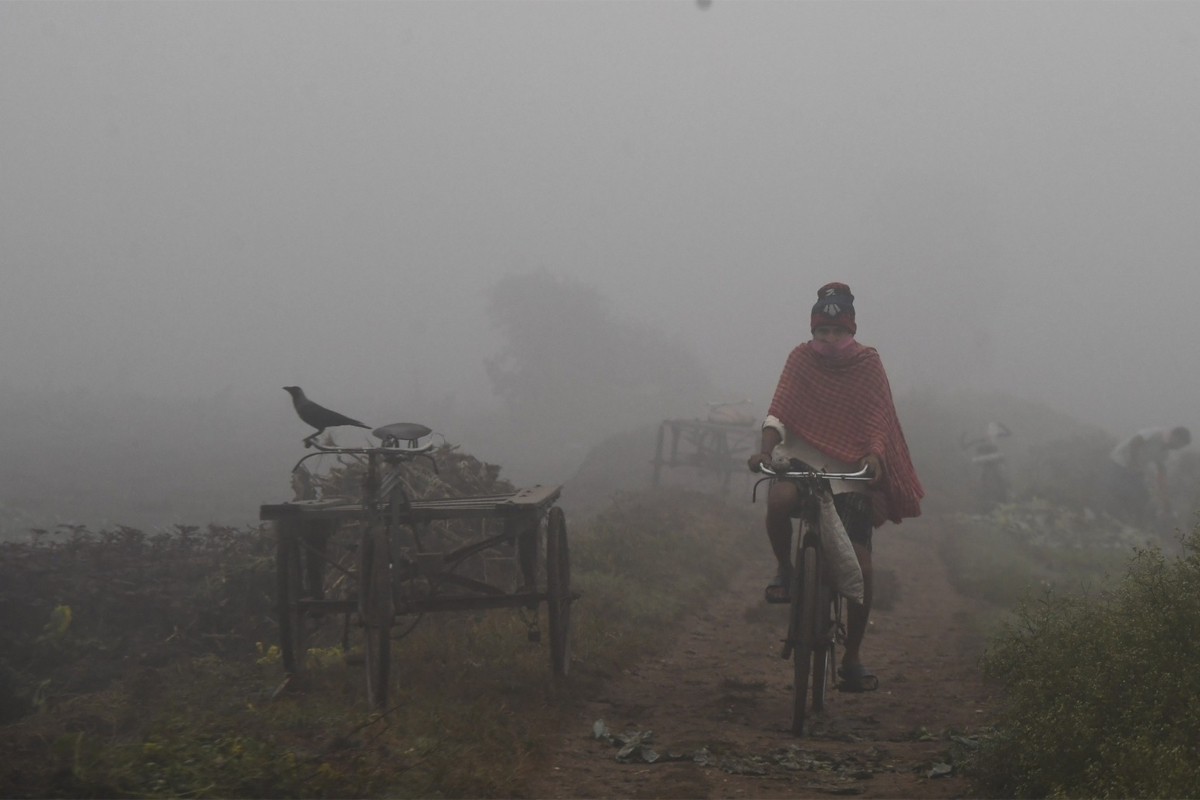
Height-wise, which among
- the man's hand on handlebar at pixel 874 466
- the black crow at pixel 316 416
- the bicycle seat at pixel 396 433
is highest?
the black crow at pixel 316 416

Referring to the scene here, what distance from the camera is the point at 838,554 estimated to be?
5680 millimetres

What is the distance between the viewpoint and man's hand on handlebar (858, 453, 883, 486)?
225 inches

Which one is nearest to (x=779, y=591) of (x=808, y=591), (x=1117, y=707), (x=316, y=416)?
(x=808, y=591)

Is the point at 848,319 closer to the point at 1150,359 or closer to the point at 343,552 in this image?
the point at 343,552

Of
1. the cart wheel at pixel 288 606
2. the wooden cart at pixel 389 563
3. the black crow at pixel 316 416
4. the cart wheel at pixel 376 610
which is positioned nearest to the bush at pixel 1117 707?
the wooden cart at pixel 389 563

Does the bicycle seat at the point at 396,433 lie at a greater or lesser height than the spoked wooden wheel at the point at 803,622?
greater

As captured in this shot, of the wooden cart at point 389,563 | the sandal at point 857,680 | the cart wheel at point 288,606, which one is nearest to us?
the wooden cart at point 389,563

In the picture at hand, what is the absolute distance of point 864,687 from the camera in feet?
19.5

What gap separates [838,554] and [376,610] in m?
2.74

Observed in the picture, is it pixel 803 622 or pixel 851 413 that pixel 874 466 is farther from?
pixel 803 622

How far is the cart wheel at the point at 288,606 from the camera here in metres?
6.37

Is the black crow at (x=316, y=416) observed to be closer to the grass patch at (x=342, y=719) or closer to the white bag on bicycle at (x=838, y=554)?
the grass patch at (x=342, y=719)

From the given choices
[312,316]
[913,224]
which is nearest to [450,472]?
[913,224]

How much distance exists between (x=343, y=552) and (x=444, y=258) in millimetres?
92400
